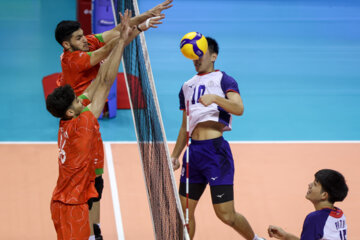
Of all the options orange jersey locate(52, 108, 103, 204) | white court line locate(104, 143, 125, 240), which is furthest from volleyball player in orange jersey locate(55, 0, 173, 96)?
white court line locate(104, 143, 125, 240)

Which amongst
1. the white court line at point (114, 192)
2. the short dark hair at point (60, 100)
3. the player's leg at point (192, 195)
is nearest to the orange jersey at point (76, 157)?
the short dark hair at point (60, 100)

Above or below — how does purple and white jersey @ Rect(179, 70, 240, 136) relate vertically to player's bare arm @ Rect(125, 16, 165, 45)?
below

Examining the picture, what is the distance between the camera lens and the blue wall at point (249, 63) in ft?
36.2

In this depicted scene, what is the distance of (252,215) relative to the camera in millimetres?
7738

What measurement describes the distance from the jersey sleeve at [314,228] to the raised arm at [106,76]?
2.24 meters

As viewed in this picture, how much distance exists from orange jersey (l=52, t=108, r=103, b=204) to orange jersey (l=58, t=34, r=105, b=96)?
0.92 m

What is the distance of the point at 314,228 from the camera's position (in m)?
4.73

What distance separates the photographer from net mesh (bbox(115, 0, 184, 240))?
17.2 ft

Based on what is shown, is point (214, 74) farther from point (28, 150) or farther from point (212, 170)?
point (28, 150)

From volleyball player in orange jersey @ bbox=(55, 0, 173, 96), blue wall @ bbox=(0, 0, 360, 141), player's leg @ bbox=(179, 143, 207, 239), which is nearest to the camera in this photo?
volleyball player in orange jersey @ bbox=(55, 0, 173, 96)

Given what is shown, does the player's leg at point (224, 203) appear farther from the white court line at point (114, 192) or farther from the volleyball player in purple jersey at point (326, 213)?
the white court line at point (114, 192)

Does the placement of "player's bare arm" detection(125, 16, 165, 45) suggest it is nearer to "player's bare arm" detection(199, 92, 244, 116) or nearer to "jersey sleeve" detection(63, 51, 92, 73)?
"jersey sleeve" detection(63, 51, 92, 73)

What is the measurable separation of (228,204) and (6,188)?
3806mm

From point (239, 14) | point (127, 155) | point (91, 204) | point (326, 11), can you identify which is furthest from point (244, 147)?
point (326, 11)
